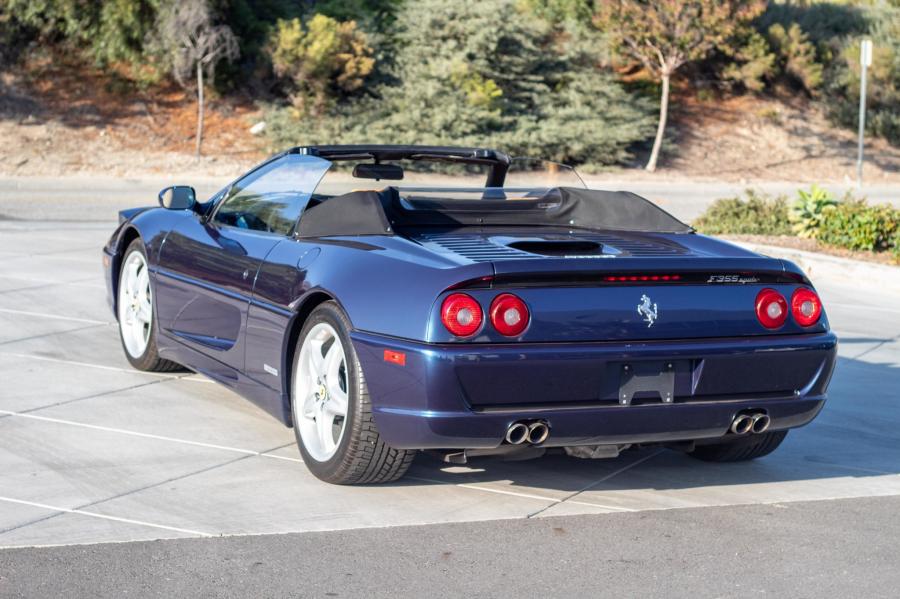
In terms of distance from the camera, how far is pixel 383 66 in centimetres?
3012

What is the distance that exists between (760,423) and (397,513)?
1.53m

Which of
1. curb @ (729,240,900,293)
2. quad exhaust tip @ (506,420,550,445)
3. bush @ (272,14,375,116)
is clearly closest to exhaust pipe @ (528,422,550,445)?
quad exhaust tip @ (506,420,550,445)

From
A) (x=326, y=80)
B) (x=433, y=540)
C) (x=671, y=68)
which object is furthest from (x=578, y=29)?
(x=433, y=540)

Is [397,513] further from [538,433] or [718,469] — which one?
[718,469]

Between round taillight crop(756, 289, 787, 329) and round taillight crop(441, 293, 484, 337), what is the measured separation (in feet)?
4.09

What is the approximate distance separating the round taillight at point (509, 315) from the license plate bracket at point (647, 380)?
469 mm

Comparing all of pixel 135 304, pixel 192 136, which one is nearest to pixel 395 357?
pixel 135 304

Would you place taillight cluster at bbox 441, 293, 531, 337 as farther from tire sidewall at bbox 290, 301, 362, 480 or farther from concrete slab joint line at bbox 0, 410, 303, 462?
concrete slab joint line at bbox 0, 410, 303, 462

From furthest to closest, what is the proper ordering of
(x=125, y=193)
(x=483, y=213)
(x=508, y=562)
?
(x=125, y=193)
(x=483, y=213)
(x=508, y=562)

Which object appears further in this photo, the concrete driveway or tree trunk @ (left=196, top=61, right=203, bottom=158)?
tree trunk @ (left=196, top=61, right=203, bottom=158)

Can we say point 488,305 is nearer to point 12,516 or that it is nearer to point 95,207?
point 12,516

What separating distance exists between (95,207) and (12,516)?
49.2 feet

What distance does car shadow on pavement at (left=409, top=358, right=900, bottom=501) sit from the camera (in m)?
5.74

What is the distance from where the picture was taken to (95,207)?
19.4 metres
